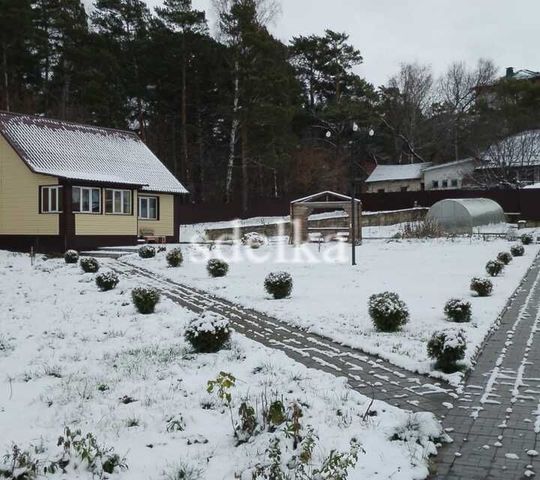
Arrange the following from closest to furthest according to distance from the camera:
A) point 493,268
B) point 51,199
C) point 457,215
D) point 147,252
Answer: point 493,268 < point 147,252 < point 51,199 < point 457,215

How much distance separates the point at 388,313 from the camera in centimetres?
900

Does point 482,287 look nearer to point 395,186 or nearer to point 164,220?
point 164,220

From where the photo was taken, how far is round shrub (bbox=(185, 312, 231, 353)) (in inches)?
307

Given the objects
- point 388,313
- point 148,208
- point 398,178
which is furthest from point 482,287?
point 398,178

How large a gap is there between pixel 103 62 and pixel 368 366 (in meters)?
34.8

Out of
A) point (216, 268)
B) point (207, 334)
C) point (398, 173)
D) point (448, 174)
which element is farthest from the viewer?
point (398, 173)

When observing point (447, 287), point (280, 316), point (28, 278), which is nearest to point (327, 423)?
point (280, 316)

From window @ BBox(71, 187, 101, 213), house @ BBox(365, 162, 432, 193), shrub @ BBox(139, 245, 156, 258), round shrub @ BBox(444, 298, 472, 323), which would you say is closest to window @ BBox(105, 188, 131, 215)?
window @ BBox(71, 187, 101, 213)

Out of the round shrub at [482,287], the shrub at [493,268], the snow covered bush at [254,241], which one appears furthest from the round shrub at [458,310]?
the snow covered bush at [254,241]

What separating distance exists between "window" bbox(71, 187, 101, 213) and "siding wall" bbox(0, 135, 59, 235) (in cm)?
90

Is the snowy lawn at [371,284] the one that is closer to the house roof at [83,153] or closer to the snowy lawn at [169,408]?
the snowy lawn at [169,408]

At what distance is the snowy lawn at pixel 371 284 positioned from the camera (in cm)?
880

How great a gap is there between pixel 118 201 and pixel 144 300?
53.7ft

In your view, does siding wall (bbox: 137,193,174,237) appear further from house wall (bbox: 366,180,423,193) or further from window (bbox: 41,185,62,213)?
house wall (bbox: 366,180,423,193)
